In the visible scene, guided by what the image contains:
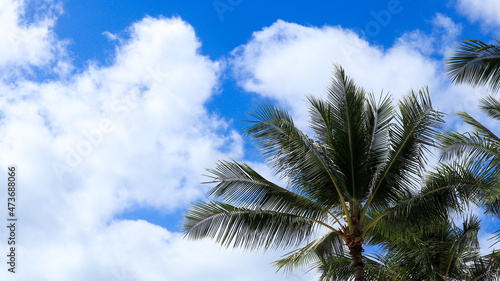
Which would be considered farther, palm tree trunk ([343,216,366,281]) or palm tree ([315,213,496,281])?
palm tree ([315,213,496,281])

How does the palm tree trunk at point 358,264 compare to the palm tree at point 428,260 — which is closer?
the palm tree trunk at point 358,264

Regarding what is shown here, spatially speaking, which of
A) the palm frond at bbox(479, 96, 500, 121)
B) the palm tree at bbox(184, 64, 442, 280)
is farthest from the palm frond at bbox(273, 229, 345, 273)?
the palm frond at bbox(479, 96, 500, 121)

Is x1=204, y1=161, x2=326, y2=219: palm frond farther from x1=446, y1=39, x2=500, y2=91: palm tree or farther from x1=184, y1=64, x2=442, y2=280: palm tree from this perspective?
x1=446, y1=39, x2=500, y2=91: palm tree

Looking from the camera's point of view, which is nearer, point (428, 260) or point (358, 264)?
point (358, 264)

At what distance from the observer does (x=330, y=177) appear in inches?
464

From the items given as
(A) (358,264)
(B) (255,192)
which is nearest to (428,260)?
(A) (358,264)

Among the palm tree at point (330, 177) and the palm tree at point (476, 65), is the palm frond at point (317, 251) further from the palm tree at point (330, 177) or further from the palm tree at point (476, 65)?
the palm tree at point (476, 65)

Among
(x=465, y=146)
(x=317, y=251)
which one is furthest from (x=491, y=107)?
(x=317, y=251)

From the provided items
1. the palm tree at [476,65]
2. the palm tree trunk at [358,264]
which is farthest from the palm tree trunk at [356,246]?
the palm tree at [476,65]

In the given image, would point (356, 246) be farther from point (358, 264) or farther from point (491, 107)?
point (491, 107)

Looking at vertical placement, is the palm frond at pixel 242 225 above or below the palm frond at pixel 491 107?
below

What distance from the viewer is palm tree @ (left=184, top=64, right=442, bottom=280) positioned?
38.3 ft

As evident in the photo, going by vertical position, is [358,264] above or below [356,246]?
below

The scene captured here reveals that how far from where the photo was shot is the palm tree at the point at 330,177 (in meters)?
11.7
